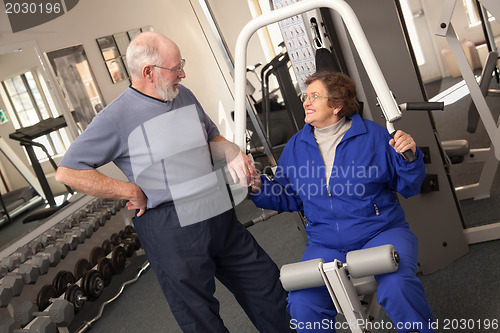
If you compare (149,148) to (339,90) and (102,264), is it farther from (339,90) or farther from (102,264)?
(102,264)

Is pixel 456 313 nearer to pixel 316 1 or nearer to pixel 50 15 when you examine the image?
pixel 316 1

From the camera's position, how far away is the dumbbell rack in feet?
11.6

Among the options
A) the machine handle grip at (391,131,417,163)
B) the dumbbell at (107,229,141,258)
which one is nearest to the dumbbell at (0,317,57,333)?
the dumbbell at (107,229,141,258)

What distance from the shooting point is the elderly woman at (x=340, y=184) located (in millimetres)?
1823

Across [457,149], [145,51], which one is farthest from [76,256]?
[457,149]

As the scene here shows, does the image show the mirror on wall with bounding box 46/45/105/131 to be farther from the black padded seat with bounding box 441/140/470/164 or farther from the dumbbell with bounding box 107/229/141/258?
the black padded seat with bounding box 441/140/470/164

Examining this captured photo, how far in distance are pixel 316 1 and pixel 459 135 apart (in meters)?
1.92

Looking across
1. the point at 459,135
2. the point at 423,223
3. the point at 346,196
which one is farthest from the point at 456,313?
the point at 459,135

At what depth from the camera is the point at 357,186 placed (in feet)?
6.28

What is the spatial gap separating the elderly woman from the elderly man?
0.26 m

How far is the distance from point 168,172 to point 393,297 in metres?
0.87

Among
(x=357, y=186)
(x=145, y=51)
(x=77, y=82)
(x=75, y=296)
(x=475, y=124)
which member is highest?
(x=77, y=82)

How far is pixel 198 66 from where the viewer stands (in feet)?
14.9

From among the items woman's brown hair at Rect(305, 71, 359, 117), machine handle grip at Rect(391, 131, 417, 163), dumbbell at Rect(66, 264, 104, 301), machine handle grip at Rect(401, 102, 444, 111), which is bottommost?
dumbbell at Rect(66, 264, 104, 301)
